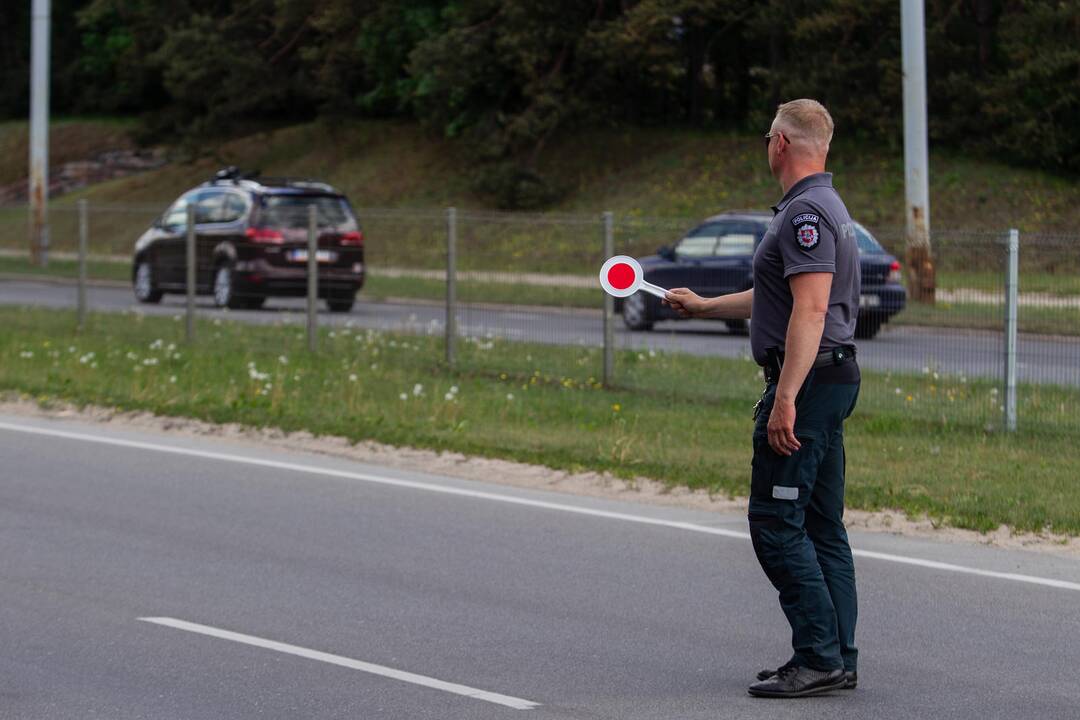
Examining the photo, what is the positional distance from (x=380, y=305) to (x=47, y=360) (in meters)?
3.43

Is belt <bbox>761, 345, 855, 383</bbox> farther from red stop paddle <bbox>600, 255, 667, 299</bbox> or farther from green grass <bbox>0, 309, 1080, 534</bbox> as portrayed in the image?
green grass <bbox>0, 309, 1080, 534</bbox>

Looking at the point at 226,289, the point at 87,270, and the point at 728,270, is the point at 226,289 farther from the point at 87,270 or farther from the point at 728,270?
the point at 728,270

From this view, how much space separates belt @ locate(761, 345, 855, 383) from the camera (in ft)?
18.5

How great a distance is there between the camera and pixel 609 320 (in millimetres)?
14391

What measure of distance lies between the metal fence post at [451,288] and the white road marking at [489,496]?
13.7 feet

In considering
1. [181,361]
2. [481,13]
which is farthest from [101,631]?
[481,13]

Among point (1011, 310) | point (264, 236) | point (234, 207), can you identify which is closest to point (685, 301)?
point (1011, 310)

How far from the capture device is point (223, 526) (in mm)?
9094

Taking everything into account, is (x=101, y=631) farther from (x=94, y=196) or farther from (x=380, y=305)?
(x=94, y=196)

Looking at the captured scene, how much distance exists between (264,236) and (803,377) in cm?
1663

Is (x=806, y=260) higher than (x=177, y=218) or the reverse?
the reverse

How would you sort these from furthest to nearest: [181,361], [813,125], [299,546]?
[181,361], [299,546], [813,125]

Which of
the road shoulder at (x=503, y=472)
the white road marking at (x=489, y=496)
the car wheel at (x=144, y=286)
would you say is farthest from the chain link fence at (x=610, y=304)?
the white road marking at (x=489, y=496)

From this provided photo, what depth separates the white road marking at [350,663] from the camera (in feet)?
19.1
